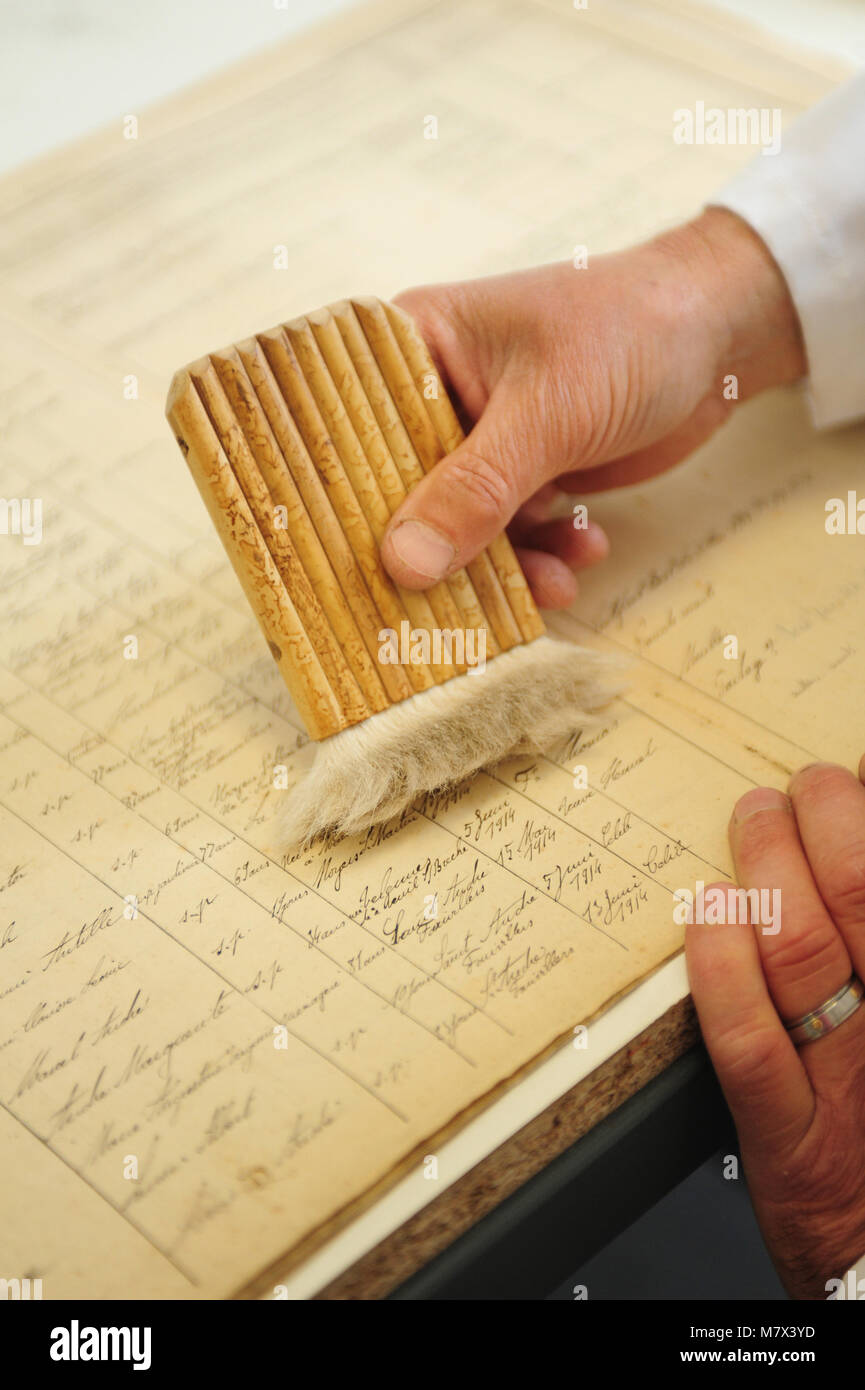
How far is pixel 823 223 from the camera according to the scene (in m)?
1.26

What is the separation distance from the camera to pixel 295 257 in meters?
1.53

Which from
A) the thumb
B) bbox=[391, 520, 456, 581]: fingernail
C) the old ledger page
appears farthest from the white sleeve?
bbox=[391, 520, 456, 581]: fingernail

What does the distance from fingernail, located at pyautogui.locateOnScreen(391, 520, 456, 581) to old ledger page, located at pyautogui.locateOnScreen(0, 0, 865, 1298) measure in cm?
18

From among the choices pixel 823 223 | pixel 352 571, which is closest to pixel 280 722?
pixel 352 571

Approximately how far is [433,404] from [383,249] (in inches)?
23.3

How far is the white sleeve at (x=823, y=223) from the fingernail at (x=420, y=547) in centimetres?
54

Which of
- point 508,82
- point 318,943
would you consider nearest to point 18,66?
point 508,82

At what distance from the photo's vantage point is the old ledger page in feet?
2.64

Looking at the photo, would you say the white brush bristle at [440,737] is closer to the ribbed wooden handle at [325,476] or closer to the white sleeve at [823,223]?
the ribbed wooden handle at [325,476]

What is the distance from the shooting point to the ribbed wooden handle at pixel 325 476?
3.12ft

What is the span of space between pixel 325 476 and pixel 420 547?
95 mm

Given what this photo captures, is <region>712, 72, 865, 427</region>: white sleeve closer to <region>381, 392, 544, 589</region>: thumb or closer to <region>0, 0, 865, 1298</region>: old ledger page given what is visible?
<region>0, 0, 865, 1298</region>: old ledger page

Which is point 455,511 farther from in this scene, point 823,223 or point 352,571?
point 823,223

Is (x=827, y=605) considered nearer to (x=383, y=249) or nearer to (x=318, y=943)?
(x=318, y=943)
